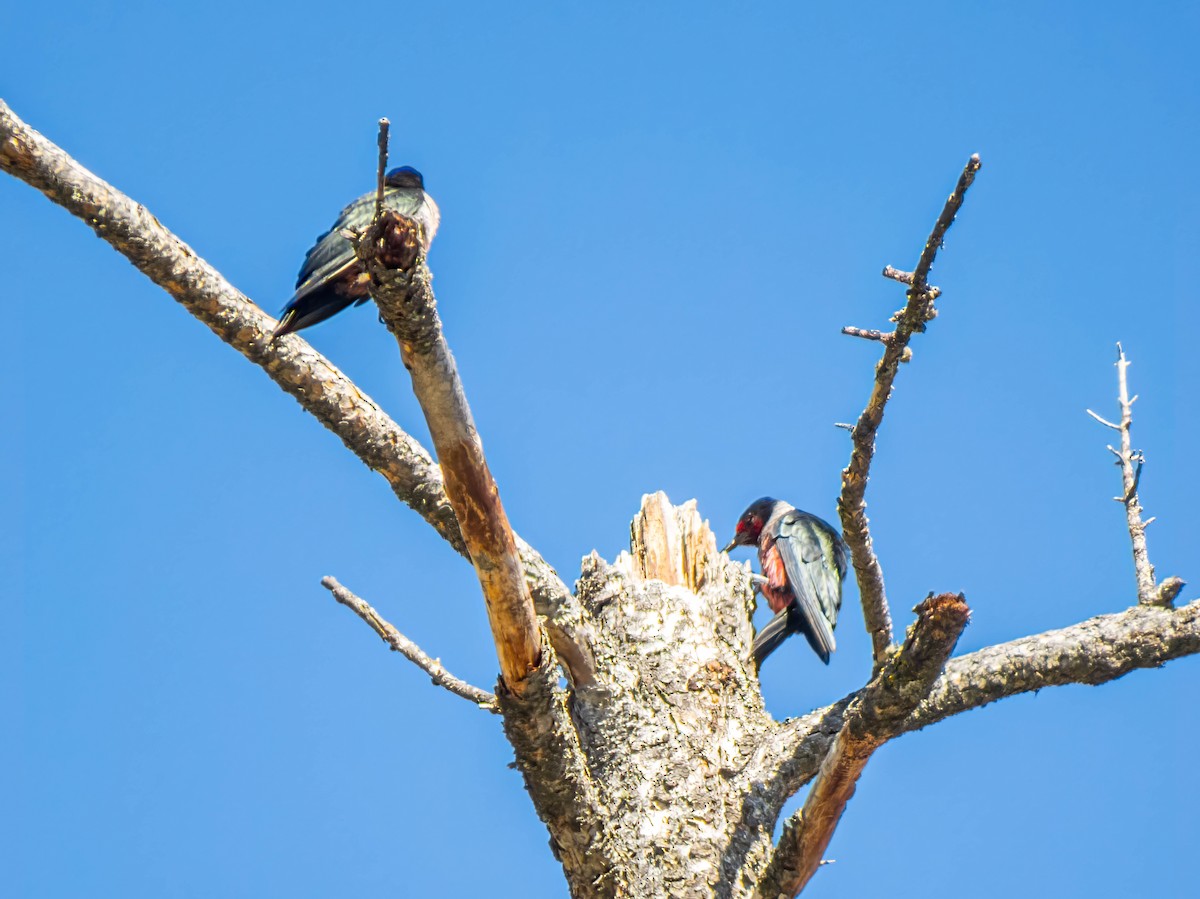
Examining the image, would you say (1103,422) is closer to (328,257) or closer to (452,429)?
(452,429)

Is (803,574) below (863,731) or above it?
above

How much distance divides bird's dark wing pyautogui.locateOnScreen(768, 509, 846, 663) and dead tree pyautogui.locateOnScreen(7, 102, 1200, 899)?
66.1 inches

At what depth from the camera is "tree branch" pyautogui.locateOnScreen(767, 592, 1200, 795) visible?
11.2ft

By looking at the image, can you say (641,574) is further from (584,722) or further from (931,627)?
(931,627)

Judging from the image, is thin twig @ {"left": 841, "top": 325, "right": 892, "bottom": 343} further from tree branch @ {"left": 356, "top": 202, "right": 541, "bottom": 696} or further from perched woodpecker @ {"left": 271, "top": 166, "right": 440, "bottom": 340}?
perched woodpecker @ {"left": 271, "top": 166, "right": 440, "bottom": 340}

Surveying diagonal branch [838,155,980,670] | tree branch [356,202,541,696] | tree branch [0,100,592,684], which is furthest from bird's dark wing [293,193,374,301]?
diagonal branch [838,155,980,670]

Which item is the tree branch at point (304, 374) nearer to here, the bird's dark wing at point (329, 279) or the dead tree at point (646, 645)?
the dead tree at point (646, 645)

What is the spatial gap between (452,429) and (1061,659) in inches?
79.9

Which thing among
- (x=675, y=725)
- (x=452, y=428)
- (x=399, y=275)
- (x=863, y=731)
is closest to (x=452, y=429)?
(x=452, y=428)

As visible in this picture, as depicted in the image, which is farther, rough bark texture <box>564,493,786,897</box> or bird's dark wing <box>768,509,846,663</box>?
bird's dark wing <box>768,509,846,663</box>

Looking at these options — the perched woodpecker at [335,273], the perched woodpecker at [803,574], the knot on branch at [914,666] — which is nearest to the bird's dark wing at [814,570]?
the perched woodpecker at [803,574]

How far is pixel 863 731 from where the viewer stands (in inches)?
112

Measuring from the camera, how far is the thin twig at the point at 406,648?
356cm

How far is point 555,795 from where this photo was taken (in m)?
3.12
